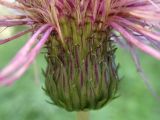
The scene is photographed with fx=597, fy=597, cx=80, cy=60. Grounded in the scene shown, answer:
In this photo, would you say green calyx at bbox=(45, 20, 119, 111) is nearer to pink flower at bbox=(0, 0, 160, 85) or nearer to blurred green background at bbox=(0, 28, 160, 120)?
pink flower at bbox=(0, 0, 160, 85)

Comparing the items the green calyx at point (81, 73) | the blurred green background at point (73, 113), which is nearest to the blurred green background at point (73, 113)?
the blurred green background at point (73, 113)

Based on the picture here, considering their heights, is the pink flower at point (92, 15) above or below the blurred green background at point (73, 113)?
above

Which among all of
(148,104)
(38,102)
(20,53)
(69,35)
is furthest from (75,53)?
(148,104)

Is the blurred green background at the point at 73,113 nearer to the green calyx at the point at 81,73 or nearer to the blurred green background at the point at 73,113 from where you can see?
the blurred green background at the point at 73,113

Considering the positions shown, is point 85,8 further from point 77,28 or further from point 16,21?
point 16,21

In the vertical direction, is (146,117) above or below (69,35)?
below

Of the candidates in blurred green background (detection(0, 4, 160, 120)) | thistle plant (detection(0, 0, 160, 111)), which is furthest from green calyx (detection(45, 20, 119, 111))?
blurred green background (detection(0, 4, 160, 120))

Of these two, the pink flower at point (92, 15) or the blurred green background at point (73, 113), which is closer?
the pink flower at point (92, 15)

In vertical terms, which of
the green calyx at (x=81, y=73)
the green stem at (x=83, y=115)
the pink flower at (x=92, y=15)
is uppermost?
the pink flower at (x=92, y=15)
